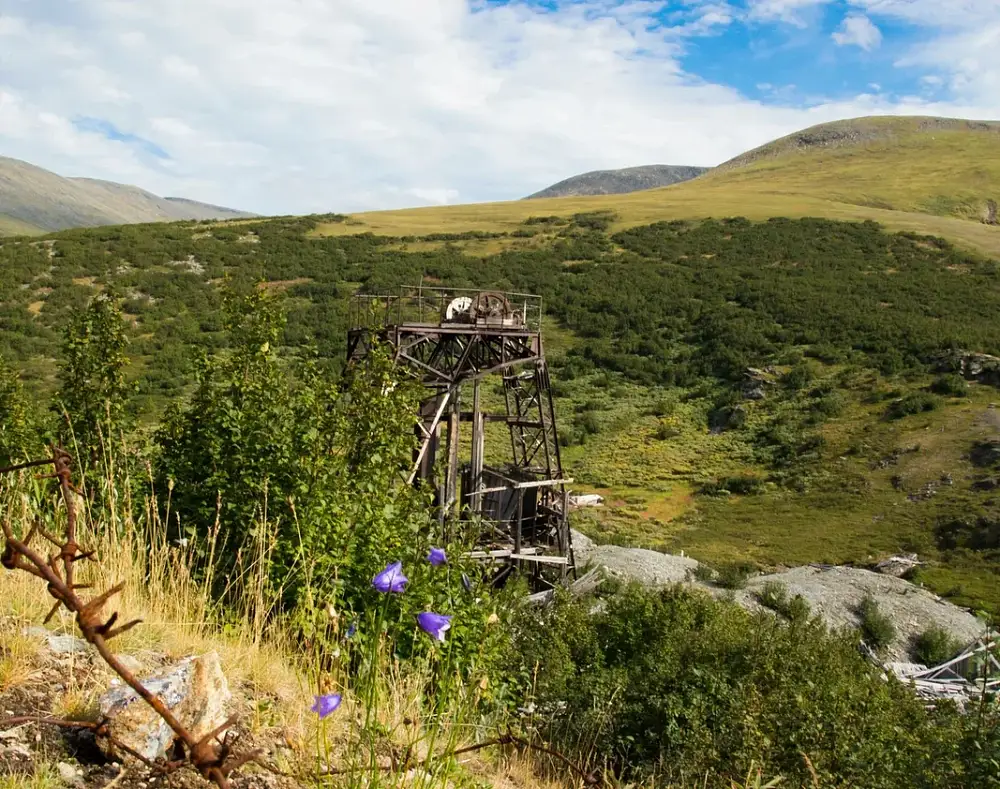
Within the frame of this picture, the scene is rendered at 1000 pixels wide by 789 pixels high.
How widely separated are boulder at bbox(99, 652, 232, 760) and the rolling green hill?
43.4 feet

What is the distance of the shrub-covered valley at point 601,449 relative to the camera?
18.1 feet

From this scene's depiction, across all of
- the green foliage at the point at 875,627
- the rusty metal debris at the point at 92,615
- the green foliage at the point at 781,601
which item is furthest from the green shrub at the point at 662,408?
the rusty metal debris at the point at 92,615

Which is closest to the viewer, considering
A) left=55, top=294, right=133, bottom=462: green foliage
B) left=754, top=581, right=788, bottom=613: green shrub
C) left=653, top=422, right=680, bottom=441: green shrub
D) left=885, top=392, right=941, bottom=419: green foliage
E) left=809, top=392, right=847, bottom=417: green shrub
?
left=55, top=294, right=133, bottom=462: green foliage

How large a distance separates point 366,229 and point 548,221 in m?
16.3

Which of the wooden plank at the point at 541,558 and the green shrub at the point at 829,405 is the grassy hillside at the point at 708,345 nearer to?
the green shrub at the point at 829,405

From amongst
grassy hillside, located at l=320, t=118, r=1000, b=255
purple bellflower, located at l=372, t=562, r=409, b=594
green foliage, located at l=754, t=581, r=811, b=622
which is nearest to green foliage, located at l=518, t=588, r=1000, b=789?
purple bellflower, located at l=372, t=562, r=409, b=594

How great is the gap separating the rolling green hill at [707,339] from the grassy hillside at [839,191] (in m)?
1.20

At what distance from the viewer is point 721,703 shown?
890 centimetres

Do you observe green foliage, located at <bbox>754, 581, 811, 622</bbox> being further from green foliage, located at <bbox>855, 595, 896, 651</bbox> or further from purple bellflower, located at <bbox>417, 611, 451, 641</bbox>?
purple bellflower, located at <bbox>417, 611, 451, 641</bbox>

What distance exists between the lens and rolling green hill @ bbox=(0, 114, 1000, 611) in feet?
96.9

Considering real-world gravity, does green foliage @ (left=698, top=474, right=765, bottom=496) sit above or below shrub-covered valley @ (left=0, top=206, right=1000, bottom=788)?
below

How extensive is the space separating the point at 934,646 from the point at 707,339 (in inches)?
1159

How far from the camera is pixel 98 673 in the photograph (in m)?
3.15

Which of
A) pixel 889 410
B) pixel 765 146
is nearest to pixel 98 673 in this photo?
pixel 889 410
